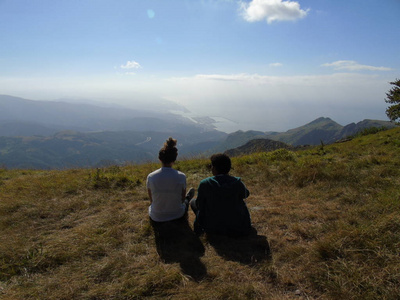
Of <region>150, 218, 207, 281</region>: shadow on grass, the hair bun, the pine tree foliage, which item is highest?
the pine tree foliage

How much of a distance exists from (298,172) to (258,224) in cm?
305

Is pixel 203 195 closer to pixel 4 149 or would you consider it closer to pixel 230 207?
pixel 230 207

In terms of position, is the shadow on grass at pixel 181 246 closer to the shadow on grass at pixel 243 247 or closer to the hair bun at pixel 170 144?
the shadow on grass at pixel 243 247

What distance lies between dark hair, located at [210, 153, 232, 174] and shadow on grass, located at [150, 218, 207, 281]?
135cm

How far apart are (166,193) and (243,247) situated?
5.70 ft

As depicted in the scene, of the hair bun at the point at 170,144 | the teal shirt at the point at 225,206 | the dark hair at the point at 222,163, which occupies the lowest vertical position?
the teal shirt at the point at 225,206

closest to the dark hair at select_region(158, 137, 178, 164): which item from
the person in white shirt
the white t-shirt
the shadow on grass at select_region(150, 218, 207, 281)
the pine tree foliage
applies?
the person in white shirt

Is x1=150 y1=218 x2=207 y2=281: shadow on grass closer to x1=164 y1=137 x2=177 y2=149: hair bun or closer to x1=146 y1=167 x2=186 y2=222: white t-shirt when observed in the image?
x1=146 y1=167 x2=186 y2=222: white t-shirt

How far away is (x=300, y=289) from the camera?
268 cm

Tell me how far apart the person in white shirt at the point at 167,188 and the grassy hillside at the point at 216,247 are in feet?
0.90

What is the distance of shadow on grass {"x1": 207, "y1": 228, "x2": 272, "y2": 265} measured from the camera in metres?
3.40

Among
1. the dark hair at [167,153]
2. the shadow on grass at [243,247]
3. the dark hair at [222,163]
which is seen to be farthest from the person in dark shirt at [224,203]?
the dark hair at [167,153]

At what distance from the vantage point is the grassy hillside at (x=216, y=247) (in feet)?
8.81

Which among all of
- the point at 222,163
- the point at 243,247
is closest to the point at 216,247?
the point at 243,247
